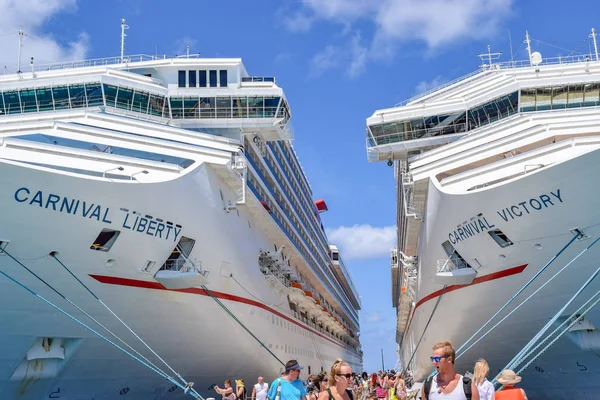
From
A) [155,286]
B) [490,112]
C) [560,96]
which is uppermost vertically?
[490,112]

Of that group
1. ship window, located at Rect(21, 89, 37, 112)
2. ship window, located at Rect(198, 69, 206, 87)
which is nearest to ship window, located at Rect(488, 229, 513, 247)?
ship window, located at Rect(198, 69, 206, 87)

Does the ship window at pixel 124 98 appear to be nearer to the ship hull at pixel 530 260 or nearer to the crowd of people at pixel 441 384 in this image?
the ship hull at pixel 530 260

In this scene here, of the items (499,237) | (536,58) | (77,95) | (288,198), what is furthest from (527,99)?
(288,198)

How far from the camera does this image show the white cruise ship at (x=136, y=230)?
12906 mm

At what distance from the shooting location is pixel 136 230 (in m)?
14.4

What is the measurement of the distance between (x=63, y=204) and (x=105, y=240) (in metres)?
1.67

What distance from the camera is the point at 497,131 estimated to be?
19.0m

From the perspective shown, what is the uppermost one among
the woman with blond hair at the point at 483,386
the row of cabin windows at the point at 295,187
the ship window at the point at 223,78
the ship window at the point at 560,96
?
the row of cabin windows at the point at 295,187

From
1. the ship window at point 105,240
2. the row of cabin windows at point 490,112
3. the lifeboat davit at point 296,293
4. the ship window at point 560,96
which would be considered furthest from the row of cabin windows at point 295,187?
the ship window at point 105,240

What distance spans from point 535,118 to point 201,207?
10424mm

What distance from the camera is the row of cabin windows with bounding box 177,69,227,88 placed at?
2167cm

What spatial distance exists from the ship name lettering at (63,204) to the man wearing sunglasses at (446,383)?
9.90 meters

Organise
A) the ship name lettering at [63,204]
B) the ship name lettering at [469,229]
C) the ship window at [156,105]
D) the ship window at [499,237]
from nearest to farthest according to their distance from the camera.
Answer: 1. the ship name lettering at [63,204]
2. the ship window at [499,237]
3. the ship name lettering at [469,229]
4. the ship window at [156,105]

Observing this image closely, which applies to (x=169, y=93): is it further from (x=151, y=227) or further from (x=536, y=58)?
(x=536, y=58)
